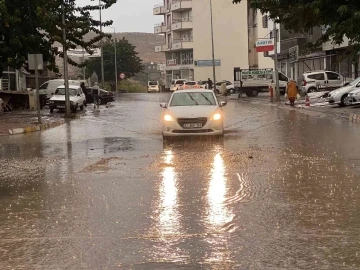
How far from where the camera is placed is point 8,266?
5.32 m

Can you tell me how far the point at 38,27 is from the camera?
104 ft

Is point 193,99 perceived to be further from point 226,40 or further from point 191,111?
point 226,40

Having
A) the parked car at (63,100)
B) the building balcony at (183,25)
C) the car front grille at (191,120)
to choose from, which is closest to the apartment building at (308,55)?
the parked car at (63,100)

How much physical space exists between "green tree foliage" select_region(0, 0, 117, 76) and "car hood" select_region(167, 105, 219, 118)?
1235 cm

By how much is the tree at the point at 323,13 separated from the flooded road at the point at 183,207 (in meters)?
9.46

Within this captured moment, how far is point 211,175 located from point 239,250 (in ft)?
15.1

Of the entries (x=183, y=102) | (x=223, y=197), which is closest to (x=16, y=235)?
(x=223, y=197)

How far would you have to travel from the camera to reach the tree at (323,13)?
22.9m

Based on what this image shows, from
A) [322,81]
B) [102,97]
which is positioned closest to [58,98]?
[102,97]

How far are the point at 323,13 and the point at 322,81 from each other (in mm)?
18802

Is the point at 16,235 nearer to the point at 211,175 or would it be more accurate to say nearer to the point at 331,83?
the point at 211,175

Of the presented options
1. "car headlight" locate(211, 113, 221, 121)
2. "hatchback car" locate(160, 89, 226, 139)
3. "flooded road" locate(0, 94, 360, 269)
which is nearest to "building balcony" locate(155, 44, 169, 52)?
"hatchback car" locate(160, 89, 226, 139)

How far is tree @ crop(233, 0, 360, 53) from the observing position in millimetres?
22891

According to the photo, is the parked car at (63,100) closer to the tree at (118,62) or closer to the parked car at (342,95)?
the parked car at (342,95)
